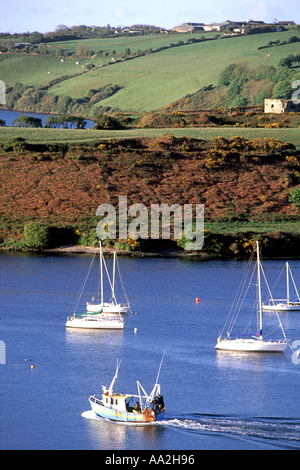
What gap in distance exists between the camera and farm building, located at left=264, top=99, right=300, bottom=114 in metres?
165

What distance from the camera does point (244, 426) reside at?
44.5 meters

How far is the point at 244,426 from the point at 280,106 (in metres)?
127

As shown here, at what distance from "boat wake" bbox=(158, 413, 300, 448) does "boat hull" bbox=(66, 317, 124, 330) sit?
59.9 feet

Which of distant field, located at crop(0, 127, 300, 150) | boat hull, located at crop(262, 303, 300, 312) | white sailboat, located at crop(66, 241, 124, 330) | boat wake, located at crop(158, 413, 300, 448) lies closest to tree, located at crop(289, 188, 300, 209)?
distant field, located at crop(0, 127, 300, 150)

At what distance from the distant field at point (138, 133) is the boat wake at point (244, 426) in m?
85.7

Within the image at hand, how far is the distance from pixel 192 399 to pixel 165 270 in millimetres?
35679

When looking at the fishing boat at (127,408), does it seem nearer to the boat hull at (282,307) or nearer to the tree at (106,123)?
the boat hull at (282,307)

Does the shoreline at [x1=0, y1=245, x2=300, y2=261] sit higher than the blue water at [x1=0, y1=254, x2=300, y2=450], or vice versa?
the shoreline at [x1=0, y1=245, x2=300, y2=261]

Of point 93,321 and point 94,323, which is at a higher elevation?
point 93,321

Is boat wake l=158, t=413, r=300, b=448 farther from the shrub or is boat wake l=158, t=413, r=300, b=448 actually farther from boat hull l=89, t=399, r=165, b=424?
the shrub

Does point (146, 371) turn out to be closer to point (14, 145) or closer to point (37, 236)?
point (37, 236)

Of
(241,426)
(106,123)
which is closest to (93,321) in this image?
(241,426)

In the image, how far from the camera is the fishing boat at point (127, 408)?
147ft
